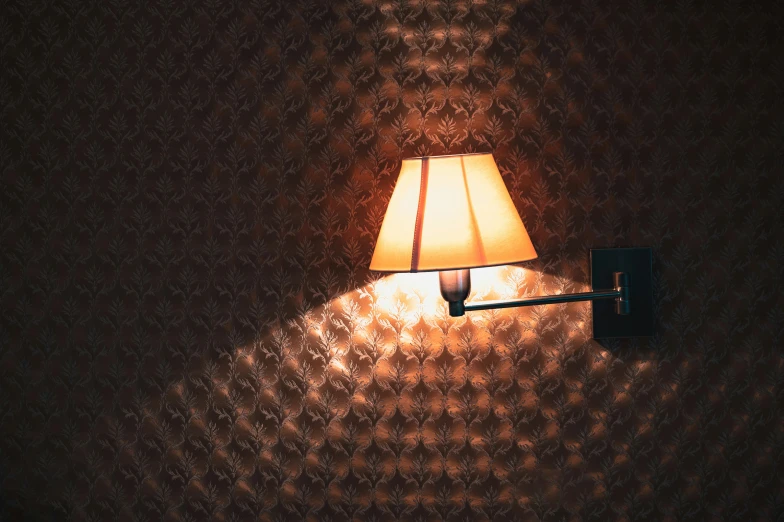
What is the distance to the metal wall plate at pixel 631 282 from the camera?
1385 mm

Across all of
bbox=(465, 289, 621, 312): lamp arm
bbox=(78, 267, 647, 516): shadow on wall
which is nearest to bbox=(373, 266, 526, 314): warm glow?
bbox=(78, 267, 647, 516): shadow on wall

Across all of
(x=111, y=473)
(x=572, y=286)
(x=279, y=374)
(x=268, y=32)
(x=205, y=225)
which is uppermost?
(x=268, y=32)

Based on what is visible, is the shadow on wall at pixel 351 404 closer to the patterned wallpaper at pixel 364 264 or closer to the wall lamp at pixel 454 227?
the patterned wallpaper at pixel 364 264

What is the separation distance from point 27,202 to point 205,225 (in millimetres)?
423

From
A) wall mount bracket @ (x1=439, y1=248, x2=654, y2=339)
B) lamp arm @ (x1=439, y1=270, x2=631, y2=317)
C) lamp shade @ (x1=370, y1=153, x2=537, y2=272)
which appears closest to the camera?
lamp shade @ (x1=370, y1=153, x2=537, y2=272)

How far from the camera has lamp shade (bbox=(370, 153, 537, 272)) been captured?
116 cm

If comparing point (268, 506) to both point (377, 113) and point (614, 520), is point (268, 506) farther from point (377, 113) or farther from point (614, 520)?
point (377, 113)

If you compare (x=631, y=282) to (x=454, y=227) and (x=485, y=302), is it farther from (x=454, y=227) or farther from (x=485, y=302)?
(x=454, y=227)

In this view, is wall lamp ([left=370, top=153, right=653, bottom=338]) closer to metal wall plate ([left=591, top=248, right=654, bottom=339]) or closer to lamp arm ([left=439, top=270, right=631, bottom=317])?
lamp arm ([left=439, top=270, right=631, bottom=317])

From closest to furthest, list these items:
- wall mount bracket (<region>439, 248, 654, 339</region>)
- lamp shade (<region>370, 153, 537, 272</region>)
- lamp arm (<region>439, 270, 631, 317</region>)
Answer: lamp shade (<region>370, 153, 537, 272</region>) < lamp arm (<region>439, 270, 631, 317</region>) < wall mount bracket (<region>439, 248, 654, 339</region>)

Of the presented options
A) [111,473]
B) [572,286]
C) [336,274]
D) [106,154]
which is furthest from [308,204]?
[111,473]

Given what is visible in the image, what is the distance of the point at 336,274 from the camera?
4.58ft

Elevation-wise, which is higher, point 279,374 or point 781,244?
point 781,244

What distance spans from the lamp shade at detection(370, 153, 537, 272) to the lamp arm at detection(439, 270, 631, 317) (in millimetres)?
109
